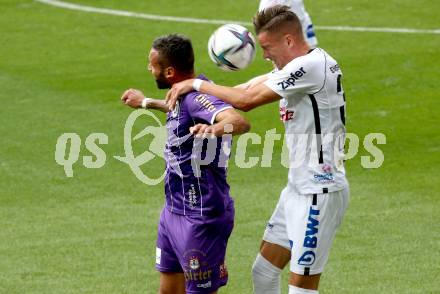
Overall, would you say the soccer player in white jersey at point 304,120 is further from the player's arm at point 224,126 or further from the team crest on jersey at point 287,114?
the player's arm at point 224,126

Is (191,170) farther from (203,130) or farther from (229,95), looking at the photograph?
(203,130)

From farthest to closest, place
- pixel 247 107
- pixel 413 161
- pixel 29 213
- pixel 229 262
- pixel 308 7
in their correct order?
pixel 308 7
pixel 413 161
pixel 29 213
pixel 229 262
pixel 247 107

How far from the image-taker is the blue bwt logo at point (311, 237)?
28.5ft

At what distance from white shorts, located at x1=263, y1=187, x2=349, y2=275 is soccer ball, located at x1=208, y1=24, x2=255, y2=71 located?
3.46ft

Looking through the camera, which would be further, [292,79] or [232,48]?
[232,48]

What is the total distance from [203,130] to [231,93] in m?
0.51

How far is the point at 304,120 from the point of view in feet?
28.1

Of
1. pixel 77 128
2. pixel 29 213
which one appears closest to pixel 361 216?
pixel 29 213

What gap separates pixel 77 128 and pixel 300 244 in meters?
9.02

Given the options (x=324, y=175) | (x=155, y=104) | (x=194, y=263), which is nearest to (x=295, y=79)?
(x=324, y=175)

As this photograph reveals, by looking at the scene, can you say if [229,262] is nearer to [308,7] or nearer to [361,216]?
[361,216]

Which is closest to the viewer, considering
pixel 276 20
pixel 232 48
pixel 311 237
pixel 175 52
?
pixel 276 20

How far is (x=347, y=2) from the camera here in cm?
2616

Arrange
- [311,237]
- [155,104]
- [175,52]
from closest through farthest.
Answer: [175,52]
[311,237]
[155,104]
